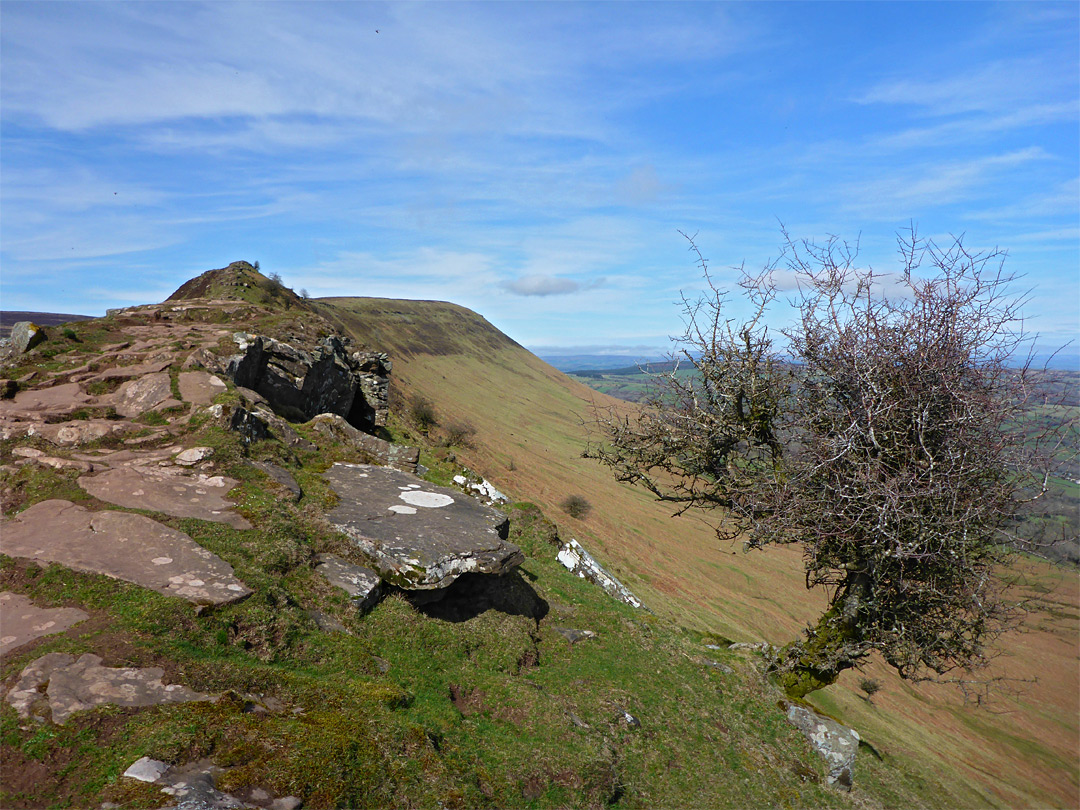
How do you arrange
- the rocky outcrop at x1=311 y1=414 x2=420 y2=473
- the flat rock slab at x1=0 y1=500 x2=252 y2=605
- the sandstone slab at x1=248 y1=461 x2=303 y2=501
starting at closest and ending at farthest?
1. the flat rock slab at x1=0 y1=500 x2=252 y2=605
2. the sandstone slab at x1=248 y1=461 x2=303 y2=501
3. the rocky outcrop at x1=311 y1=414 x2=420 y2=473

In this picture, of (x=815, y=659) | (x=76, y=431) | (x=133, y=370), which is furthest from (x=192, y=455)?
(x=815, y=659)

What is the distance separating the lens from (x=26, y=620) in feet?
23.9

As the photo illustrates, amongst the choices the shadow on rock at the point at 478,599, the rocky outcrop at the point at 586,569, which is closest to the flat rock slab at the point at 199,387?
the shadow on rock at the point at 478,599

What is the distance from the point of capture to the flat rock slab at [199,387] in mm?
15078

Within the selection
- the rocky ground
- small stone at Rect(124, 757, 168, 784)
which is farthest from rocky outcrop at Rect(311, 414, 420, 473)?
small stone at Rect(124, 757, 168, 784)

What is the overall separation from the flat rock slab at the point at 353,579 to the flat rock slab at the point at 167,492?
5.91 feet

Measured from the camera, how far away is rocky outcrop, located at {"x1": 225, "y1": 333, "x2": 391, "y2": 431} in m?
20.2

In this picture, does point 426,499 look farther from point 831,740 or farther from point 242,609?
point 831,740

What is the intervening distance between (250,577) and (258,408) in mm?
8306

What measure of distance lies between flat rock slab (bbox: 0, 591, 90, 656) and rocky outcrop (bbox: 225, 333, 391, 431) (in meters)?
11.8

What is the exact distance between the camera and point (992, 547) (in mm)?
10812

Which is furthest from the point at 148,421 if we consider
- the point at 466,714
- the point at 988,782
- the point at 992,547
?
the point at 988,782

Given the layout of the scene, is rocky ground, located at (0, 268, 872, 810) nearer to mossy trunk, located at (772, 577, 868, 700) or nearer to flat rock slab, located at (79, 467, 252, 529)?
flat rock slab, located at (79, 467, 252, 529)

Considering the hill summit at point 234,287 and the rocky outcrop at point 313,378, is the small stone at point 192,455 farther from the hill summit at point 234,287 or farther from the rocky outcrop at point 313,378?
the hill summit at point 234,287
